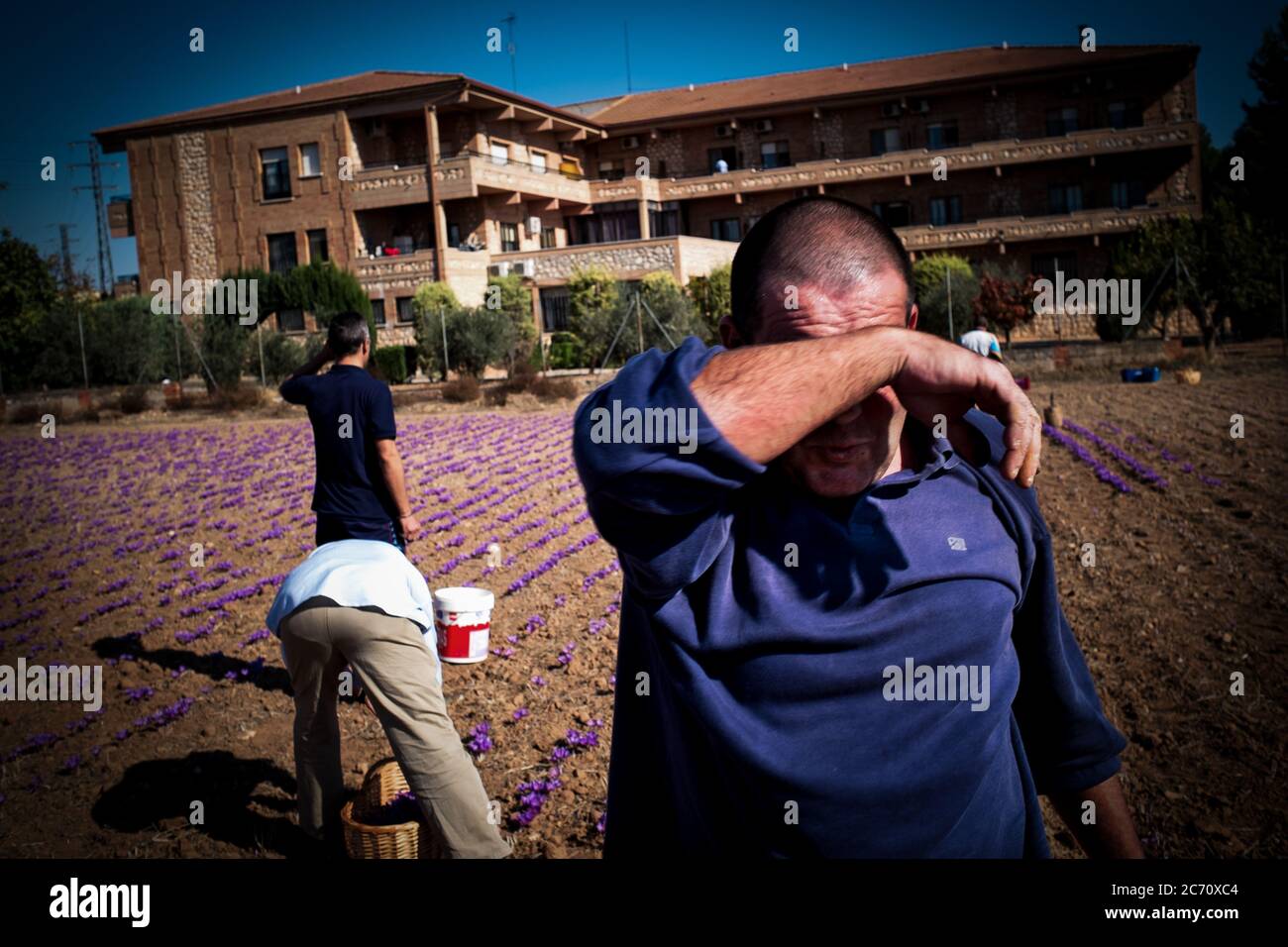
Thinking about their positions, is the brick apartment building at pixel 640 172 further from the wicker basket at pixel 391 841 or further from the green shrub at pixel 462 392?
the wicker basket at pixel 391 841

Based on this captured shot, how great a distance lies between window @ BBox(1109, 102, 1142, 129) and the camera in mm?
42650

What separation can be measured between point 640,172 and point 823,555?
45705 mm

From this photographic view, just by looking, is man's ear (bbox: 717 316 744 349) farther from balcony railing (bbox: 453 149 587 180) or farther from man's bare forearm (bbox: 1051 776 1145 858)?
balcony railing (bbox: 453 149 587 180)

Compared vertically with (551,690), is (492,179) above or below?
above

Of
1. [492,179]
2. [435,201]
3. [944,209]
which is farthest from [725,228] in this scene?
[435,201]

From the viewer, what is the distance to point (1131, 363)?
2394 cm

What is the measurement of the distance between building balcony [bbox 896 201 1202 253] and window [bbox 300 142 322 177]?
2517 cm

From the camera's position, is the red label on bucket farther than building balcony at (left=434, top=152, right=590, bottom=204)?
No

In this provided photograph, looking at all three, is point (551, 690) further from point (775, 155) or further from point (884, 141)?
point (884, 141)

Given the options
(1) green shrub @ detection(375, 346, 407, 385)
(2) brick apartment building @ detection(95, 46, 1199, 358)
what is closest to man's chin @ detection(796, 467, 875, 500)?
(1) green shrub @ detection(375, 346, 407, 385)

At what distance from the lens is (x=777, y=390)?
52.1 inches
